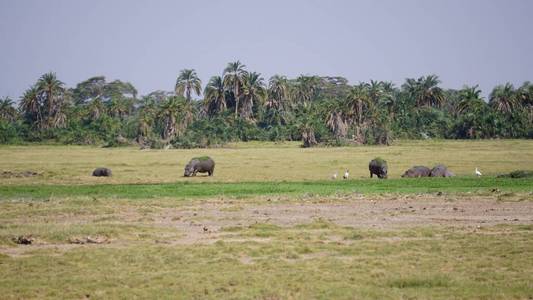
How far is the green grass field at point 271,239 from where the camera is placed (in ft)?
41.0

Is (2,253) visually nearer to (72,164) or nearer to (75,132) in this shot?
(72,164)

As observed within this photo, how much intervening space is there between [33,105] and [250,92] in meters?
32.2

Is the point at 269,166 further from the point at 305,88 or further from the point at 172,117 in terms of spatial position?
the point at 305,88

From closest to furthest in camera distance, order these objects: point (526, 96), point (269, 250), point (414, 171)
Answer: point (269, 250), point (414, 171), point (526, 96)

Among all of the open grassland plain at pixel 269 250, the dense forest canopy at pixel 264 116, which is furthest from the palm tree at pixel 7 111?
the open grassland plain at pixel 269 250

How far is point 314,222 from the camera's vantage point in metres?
20.5

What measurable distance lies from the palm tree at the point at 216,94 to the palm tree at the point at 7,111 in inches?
1192

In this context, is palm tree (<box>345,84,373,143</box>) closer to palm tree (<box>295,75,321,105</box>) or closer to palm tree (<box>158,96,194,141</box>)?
palm tree (<box>158,96,194,141</box>)

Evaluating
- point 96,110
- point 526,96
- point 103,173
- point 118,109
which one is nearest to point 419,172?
point 103,173

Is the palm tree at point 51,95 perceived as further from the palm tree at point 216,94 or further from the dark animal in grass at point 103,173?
the dark animal in grass at point 103,173

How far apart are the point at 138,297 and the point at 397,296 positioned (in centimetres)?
431

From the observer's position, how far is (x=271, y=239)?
1770 cm

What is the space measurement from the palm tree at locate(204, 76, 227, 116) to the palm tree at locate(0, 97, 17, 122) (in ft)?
99.3

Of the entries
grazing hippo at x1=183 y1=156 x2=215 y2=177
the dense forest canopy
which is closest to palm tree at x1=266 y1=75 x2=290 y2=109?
the dense forest canopy
